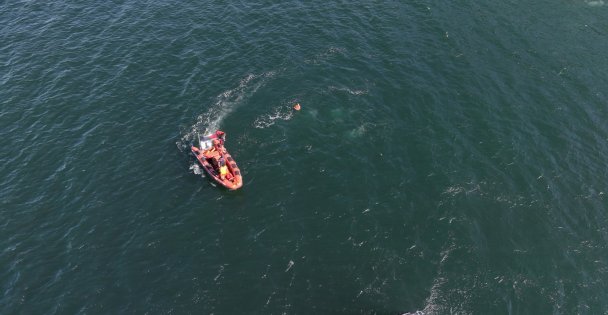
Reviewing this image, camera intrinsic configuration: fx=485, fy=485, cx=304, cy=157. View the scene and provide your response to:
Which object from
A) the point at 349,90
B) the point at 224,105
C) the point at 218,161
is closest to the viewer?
the point at 218,161

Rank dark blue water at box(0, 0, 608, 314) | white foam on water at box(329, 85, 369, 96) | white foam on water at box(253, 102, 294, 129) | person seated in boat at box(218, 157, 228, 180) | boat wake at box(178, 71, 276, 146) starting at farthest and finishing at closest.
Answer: white foam on water at box(329, 85, 369, 96), white foam on water at box(253, 102, 294, 129), boat wake at box(178, 71, 276, 146), person seated in boat at box(218, 157, 228, 180), dark blue water at box(0, 0, 608, 314)

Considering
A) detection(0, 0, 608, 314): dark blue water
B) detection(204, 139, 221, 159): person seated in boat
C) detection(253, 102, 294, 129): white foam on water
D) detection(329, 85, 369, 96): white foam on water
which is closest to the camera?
detection(0, 0, 608, 314): dark blue water

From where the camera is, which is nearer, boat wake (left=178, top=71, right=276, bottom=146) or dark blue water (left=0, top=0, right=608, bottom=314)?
dark blue water (left=0, top=0, right=608, bottom=314)

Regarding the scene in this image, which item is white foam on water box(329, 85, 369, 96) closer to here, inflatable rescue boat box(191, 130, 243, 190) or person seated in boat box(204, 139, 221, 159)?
inflatable rescue boat box(191, 130, 243, 190)

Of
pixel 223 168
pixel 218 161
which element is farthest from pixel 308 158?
pixel 218 161

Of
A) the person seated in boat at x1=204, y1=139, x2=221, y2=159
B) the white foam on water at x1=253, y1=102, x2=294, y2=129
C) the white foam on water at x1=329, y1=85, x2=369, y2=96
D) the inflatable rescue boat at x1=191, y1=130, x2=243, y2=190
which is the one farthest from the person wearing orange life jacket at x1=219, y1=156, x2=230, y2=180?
the white foam on water at x1=329, y1=85, x2=369, y2=96

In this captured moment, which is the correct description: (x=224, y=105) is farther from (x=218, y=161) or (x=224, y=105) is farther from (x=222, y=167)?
(x=222, y=167)

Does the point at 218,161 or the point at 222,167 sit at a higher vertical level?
the point at 218,161
